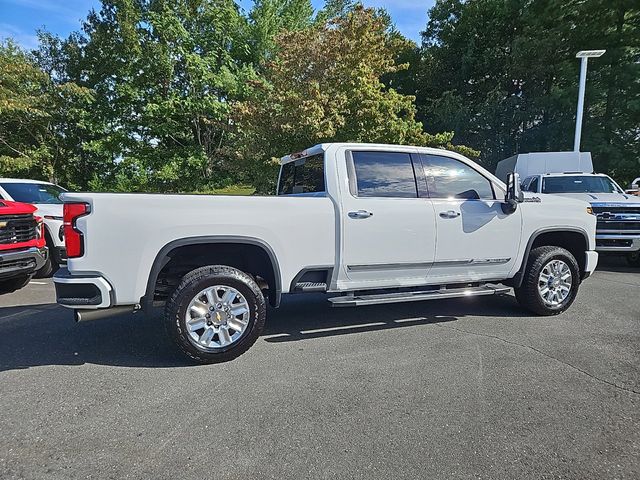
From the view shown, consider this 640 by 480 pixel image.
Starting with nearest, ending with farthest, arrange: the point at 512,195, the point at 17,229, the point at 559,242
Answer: the point at 512,195 → the point at 559,242 → the point at 17,229

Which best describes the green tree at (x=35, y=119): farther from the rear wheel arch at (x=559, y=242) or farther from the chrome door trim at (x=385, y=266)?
the rear wheel arch at (x=559, y=242)

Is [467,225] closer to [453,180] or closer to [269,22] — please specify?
[453,180]

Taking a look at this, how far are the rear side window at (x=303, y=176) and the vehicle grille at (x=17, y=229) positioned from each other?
12.4 feet

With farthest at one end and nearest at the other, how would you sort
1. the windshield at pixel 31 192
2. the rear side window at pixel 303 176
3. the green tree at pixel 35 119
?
the green tree at pixel 35 119, the windshield at pixel 31 192, the rear side window at pixel 303 176

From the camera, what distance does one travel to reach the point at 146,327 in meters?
4.80

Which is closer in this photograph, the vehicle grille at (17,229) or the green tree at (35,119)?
the vehicle grille at (17,229)

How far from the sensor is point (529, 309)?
5.26 meters

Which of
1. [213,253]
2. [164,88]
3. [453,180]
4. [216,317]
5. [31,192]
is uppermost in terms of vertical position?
[164,88]

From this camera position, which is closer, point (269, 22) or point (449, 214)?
point (449, 214)

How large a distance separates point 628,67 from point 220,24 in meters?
17.6

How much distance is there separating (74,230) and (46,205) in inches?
218

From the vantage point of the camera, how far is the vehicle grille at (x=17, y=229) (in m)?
5.77

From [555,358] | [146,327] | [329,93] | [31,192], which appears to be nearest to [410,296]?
[555,358]

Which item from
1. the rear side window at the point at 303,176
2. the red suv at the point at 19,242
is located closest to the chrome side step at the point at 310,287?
the rear side window at the point at 303,176
